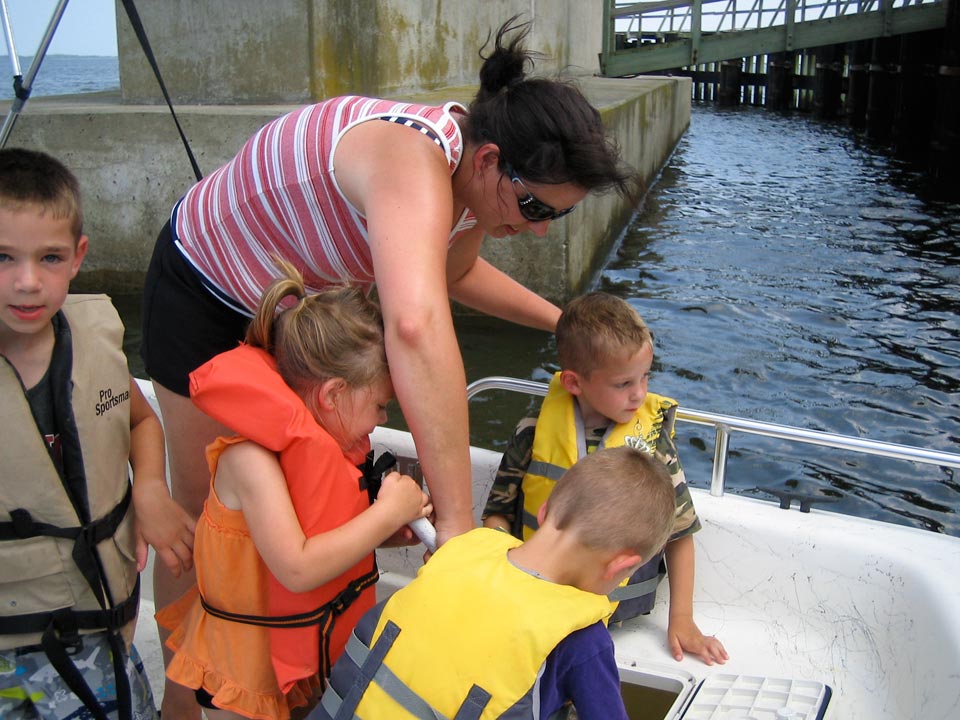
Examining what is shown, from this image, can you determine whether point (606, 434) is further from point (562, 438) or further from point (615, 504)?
point (615, 504)

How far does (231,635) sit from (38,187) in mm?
925

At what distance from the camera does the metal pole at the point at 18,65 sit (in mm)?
3006

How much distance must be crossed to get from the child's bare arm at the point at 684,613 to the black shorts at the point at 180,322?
1.31 meters

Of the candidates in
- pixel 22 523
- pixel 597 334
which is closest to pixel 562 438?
pixel 597 334

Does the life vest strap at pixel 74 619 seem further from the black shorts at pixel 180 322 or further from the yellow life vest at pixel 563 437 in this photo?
the yellow life vest at pixel 563 437

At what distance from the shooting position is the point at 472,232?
2.35 m

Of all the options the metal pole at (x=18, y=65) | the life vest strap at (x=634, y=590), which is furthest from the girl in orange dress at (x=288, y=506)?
the metal pole at (x=18, y=65)

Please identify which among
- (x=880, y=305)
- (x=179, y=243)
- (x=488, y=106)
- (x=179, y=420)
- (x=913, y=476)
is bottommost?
(x=913, y=476)

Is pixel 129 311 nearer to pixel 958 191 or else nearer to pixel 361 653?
pixel 361 653

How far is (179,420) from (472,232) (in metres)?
0.82

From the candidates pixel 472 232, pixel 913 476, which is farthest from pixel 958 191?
pixel 472 232

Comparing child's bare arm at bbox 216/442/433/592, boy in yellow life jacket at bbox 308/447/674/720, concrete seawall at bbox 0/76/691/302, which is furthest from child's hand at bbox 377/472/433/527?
concrete seawall at bbox 0/76/691/302

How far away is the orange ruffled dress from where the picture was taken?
1798 mm

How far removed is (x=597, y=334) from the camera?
2.26m
